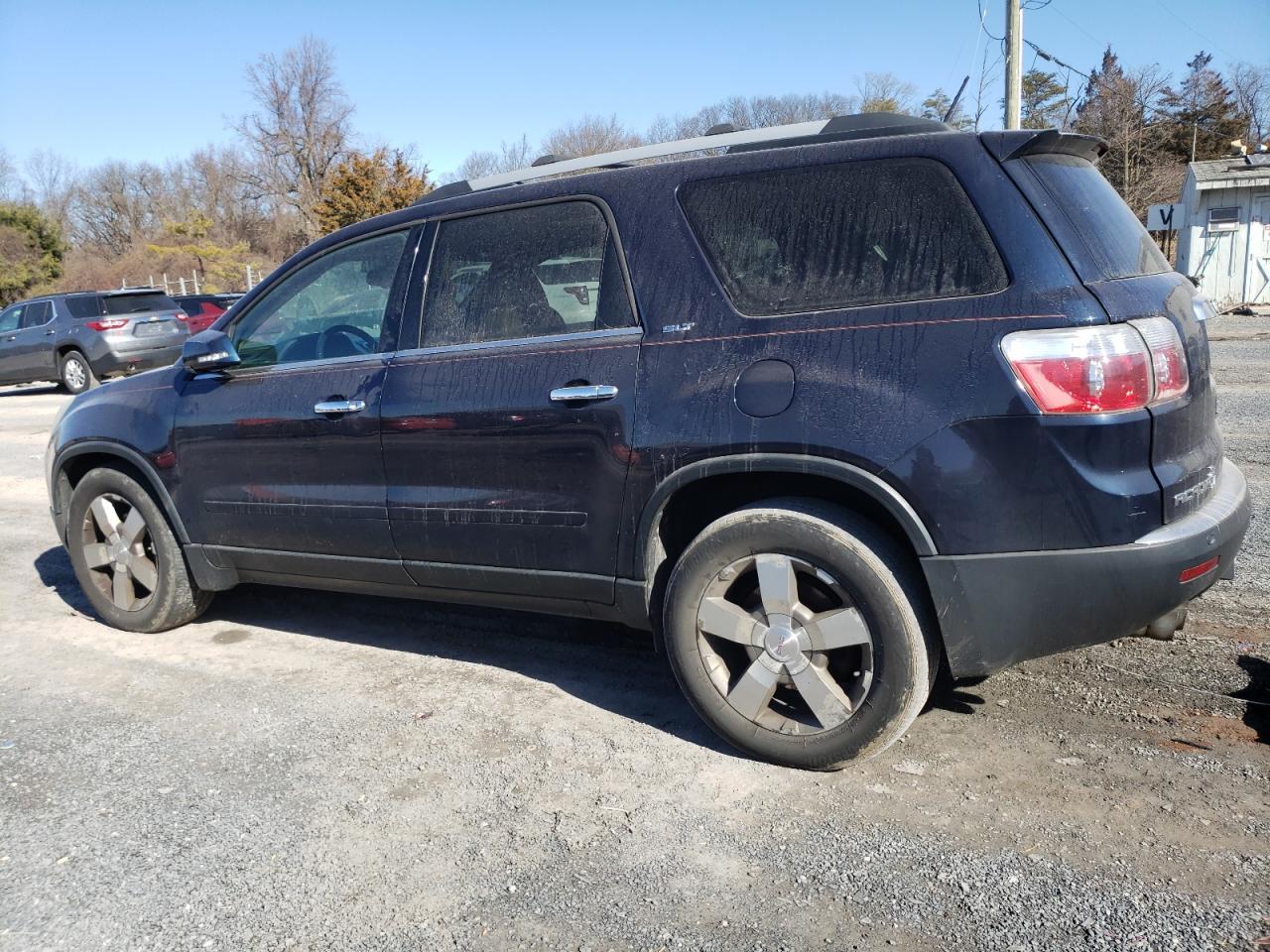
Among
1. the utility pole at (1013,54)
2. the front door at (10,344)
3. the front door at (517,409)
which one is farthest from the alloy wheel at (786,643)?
the front door at (10,344)

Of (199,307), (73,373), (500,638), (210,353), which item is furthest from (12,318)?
(500,638)

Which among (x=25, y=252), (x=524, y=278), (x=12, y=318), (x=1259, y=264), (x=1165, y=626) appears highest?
(x=25, y=252)

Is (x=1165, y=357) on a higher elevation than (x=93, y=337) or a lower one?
higher

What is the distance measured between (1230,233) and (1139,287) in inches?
1006

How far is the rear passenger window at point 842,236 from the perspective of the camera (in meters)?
3.00

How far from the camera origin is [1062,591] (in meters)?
2.89

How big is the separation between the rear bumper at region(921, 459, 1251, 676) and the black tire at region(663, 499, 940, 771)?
109 millimetres

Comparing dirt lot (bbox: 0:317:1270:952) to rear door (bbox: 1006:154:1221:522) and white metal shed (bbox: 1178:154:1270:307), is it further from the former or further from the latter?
white metal shed (bbox: 1178:154:1270:307)

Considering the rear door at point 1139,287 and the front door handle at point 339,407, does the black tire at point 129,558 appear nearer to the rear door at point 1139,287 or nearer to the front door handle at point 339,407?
the front door handle at point 339,407

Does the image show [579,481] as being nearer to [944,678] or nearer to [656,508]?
[656,508]

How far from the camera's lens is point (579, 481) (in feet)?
11.6

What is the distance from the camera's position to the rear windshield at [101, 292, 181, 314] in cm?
1808

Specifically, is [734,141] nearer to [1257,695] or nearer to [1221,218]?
[1257,695]

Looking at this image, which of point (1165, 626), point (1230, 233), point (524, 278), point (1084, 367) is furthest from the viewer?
point (1230, 233)
